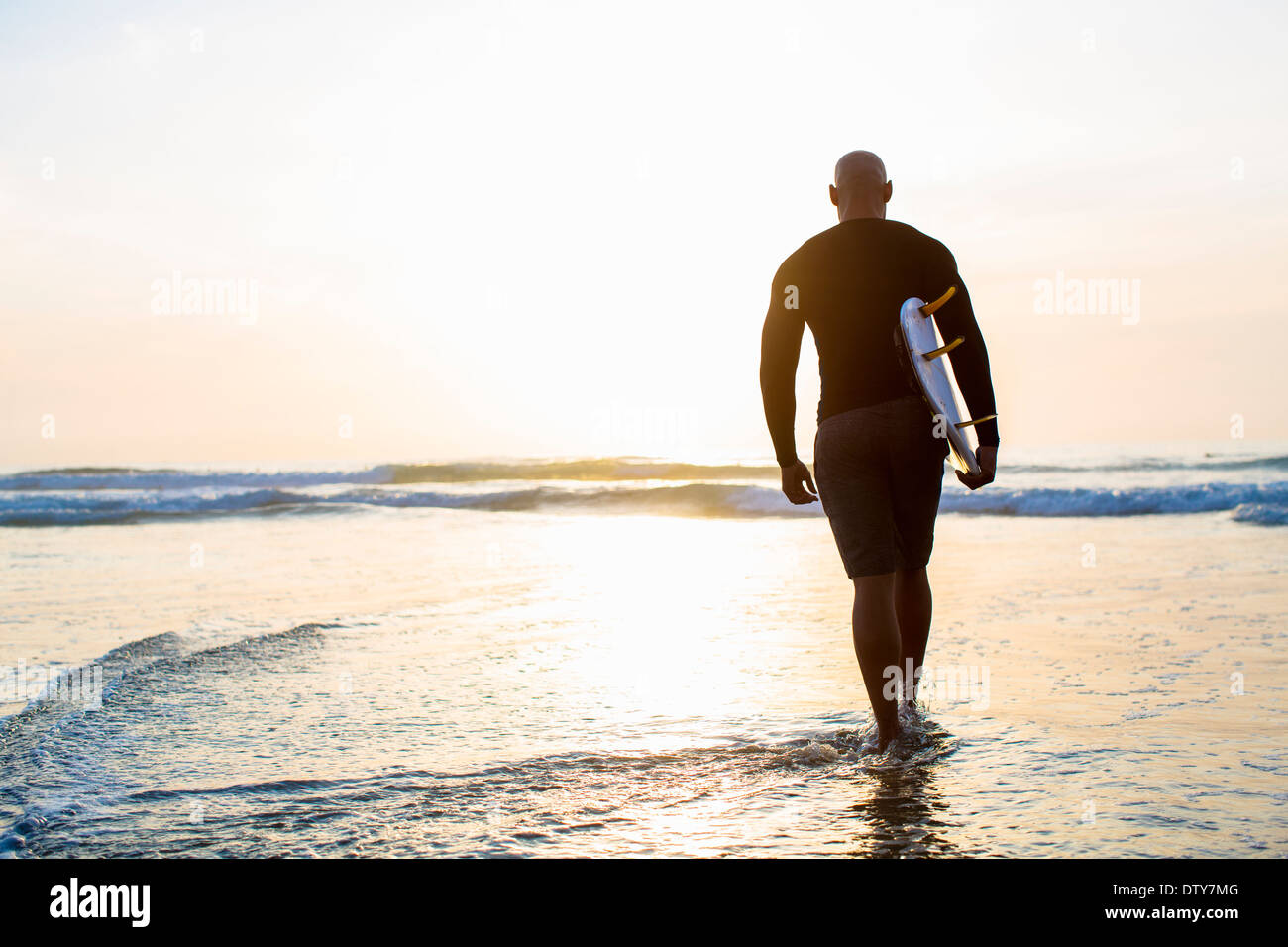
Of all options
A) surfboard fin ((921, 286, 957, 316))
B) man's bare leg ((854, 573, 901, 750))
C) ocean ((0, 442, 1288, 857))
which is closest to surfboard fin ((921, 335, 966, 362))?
surfboard fin ((921, 286, 957, 316))

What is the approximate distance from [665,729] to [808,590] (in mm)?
3595

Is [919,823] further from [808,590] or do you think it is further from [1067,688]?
[808,590]

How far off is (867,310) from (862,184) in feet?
1.50

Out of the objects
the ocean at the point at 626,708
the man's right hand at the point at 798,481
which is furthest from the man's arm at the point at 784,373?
the ocean at the point at 626,708

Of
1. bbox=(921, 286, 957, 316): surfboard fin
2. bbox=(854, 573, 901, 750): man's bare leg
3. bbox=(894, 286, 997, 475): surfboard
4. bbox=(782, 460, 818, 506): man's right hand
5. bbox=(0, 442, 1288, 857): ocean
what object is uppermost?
bbox=(921, 286, 957, 316): surfboard fin

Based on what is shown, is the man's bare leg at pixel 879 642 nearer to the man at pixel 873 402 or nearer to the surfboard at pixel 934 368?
the man at pixel 873 402

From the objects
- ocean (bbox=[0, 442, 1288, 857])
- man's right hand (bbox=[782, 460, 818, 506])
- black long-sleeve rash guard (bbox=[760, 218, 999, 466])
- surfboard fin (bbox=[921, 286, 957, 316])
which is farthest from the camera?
man's right hand (bbox=[782, 460, 818, 506])

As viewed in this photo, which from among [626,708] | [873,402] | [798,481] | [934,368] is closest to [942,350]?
[934,368]

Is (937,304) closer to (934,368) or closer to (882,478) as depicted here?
(934,368)

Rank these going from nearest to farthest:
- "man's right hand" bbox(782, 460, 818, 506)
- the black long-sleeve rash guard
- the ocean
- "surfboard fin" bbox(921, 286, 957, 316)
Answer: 1. the ocean
2. "surfboard fin" bbox(921, 286, 957, 316)
3. the black long-sleeve rash guard
4. "man's right hand" bbox(782, 460, 818, 506)

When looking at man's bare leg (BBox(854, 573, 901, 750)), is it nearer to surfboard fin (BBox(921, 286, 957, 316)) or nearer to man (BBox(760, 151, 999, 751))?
man (BBox(760, 151, 999, 751))

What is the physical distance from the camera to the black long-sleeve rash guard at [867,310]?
320 centimetres

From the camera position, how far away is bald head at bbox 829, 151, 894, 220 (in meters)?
3.33
